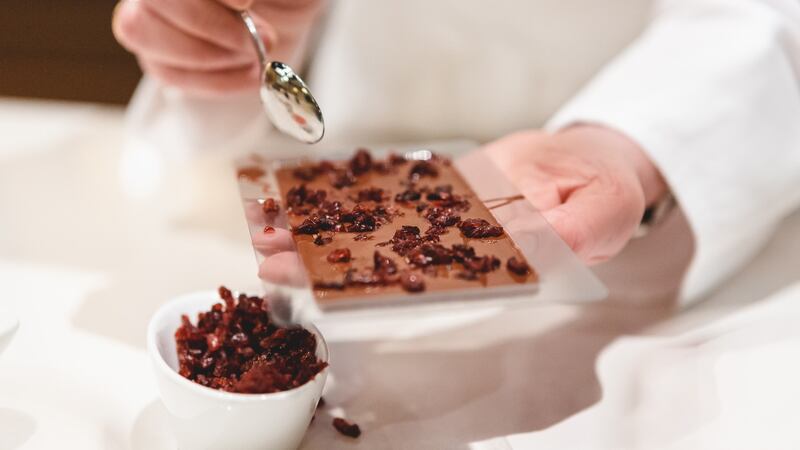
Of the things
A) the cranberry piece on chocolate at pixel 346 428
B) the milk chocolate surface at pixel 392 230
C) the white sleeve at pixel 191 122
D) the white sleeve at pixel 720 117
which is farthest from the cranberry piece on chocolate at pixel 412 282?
the white sleeve at pixel 191 122

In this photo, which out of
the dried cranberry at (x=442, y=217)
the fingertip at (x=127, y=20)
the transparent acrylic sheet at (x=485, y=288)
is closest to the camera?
the transparent acrylic sheet at (x=485, y=288)

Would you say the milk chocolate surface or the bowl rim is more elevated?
the milk chocolate surface

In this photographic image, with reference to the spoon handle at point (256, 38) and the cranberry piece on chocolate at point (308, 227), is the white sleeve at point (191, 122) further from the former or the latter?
the cranberry piece on chocolate at point (308, 227)

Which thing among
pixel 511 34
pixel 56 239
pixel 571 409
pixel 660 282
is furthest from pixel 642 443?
pixel 56 239

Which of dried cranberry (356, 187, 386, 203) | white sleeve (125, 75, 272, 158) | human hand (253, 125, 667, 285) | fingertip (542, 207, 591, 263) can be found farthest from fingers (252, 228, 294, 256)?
white sleeve (125, 75, 272, 158)

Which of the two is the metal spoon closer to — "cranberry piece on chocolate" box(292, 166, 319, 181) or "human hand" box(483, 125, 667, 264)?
→ "cranberry piece on chocolate" box(292, 166, 319, 181)

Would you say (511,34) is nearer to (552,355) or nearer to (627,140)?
(627,140)
